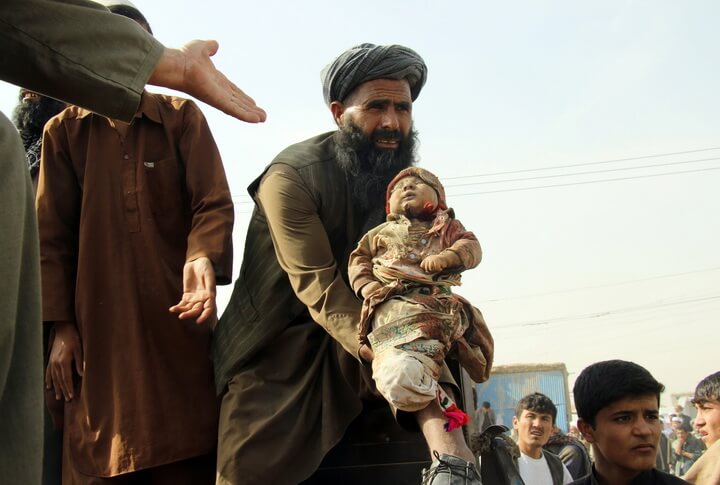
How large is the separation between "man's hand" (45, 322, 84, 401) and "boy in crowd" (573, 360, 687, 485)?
6.63 ft

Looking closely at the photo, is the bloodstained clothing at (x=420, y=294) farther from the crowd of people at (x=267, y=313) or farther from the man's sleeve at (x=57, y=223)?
the man's sleeve at (x=57, y=223)

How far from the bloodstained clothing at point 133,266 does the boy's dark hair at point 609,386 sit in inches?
59.0

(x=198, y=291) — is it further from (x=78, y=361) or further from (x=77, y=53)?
(x=77, y=53)

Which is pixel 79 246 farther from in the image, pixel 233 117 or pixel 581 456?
pixel 581 456

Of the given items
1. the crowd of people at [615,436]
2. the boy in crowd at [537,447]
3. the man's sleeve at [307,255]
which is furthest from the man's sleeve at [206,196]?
the boy in crowd at [537,447]

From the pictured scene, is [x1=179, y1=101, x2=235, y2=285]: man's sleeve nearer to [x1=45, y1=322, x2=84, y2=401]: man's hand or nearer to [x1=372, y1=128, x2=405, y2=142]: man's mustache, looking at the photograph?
[x1=45, y1=322, x2=84, y2=401]: man's hand

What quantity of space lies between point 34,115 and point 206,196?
114 cm

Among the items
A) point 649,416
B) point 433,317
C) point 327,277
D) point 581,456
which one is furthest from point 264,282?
point 581,456

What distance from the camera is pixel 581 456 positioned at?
675 cm

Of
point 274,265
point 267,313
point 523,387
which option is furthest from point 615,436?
point 523,387

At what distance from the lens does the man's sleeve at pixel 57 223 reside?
12.5ft

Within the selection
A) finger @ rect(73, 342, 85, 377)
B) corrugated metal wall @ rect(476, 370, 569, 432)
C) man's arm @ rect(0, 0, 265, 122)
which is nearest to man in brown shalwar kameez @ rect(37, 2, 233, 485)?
finger @ rect(73, 342, 85, 377)

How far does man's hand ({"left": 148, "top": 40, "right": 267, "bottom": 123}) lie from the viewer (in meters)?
1.83

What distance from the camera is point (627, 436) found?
357 cm
